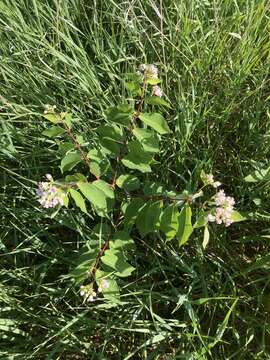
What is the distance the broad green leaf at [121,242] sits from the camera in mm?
1326

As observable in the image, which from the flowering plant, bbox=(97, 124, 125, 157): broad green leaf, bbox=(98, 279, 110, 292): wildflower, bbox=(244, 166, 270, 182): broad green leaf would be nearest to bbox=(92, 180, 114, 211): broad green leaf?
the flowering plant

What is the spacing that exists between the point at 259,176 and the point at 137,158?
38 centimetres

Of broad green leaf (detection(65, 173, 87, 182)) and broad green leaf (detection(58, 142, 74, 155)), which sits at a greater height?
broad green leaf (detection(58, 142, 74, 155))

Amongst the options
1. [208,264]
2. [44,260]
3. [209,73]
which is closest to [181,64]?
[209,73]

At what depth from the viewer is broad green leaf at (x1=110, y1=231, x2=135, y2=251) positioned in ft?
4.35

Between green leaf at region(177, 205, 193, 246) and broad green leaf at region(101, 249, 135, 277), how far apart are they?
0.66 ft

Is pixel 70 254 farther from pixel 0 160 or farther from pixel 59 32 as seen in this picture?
pixel 59 32

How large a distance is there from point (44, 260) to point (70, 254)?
11 cm

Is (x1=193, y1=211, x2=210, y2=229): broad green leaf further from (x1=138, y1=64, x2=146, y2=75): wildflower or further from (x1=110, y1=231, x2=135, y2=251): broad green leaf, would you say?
(x1=138, y1=64, x2=146, y2=75): wildflower

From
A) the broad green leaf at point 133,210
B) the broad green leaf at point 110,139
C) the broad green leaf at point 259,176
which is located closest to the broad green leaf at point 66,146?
the broad green leaf at point 110,139

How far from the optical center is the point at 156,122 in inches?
50.8

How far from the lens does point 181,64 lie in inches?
64.3

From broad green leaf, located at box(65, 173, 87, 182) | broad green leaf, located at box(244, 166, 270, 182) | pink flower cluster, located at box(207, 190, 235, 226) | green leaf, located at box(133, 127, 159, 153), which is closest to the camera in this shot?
pink flower cluster, located at box(207, 190, 235, 226)

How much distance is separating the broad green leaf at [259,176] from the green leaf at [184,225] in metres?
0.34
